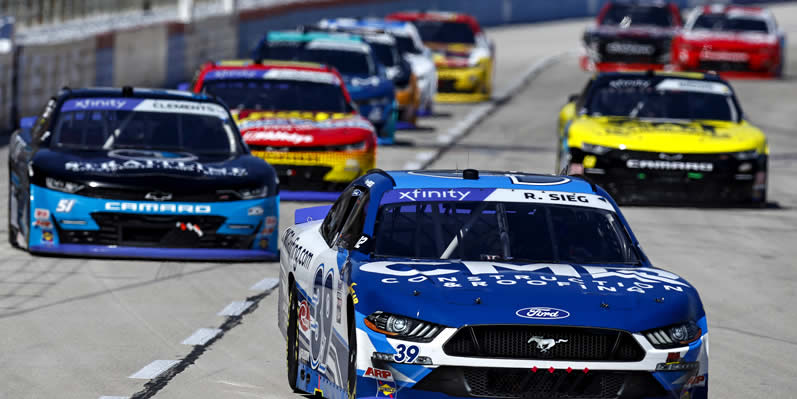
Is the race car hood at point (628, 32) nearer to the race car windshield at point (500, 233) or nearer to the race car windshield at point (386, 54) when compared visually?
the race car windshield at point (386, 54)

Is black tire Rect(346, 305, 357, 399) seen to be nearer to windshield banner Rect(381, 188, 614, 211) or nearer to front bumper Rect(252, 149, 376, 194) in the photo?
windshield banner Rect(381, 188, 614, 211)

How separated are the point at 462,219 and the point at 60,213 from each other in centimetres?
569

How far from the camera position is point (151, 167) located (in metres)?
13.8

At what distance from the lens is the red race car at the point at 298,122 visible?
17.9m

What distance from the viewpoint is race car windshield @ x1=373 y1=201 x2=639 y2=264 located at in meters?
8.29

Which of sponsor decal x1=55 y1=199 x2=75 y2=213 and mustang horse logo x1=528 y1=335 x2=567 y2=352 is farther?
sponsor decal x1=55 y1=199 x2=75 y2=213

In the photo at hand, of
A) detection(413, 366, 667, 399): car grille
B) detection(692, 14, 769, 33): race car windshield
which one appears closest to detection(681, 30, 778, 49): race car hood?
detection(692, 14, 769, 33): race car windshield

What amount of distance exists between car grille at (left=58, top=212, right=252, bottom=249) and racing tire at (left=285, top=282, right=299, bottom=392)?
451 cm

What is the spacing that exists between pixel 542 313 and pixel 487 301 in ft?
0.77

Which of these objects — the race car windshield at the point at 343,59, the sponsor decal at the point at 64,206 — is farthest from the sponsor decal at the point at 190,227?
the race car windshield at the point at 343,59

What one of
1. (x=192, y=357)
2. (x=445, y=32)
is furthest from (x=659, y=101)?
(x=445, y=32)

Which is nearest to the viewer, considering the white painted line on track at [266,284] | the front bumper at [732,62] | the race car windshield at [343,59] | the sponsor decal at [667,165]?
the white painted line on track at [266,284]

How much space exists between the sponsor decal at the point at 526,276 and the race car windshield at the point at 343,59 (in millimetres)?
16567

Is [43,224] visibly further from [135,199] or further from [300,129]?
[300,129]
